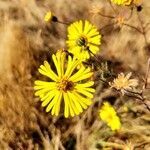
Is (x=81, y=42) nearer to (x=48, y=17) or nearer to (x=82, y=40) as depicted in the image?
(x=82, y=40)

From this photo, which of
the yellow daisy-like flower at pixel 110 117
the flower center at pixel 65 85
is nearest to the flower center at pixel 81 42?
the flower center at pixel 65 85

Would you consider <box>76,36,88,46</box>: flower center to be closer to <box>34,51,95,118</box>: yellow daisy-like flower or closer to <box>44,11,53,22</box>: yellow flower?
<box>34,51,95,118</box>: yellow daisy-like flower

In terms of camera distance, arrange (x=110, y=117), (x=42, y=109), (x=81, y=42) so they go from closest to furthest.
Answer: (x=81, y=42) < (x=110, y=117) < (x=42, y=109)

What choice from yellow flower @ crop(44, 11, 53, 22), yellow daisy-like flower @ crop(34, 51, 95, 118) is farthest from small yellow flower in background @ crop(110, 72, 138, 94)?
yellow flower @ crop(44, 11, 53, 22)

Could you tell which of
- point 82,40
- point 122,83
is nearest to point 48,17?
point 82,40

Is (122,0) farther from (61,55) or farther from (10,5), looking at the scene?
(10,5)

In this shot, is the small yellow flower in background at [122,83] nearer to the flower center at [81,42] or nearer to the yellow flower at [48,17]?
the flower center at [81,42]
